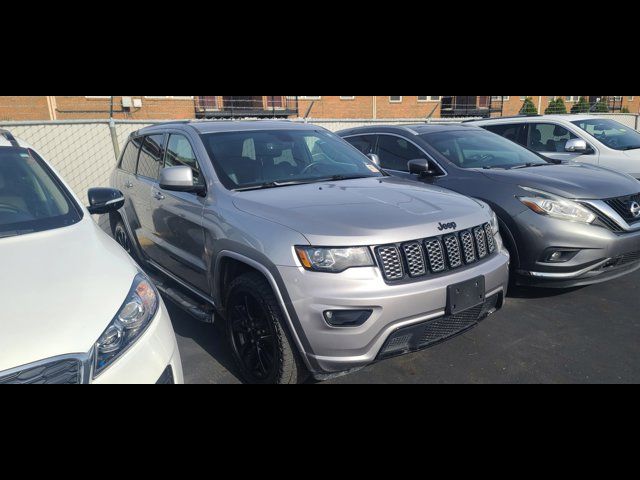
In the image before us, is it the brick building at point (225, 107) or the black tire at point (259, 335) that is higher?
the brick building at point (225, 107)

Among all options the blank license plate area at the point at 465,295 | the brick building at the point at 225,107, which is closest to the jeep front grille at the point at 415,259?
the blank license plate area at the point at 465,295

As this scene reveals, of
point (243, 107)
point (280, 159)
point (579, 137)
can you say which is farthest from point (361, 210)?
point (243, 107)

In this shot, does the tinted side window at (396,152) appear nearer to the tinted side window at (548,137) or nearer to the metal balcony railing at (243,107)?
the tinted side window at (548,137)

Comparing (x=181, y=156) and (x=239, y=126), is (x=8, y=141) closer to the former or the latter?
(x=181, y=156)

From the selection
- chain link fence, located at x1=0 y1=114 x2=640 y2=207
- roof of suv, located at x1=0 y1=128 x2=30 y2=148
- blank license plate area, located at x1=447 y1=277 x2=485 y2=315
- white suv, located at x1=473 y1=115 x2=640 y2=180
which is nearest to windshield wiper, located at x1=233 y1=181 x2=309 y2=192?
blank license plate area, located at x1=447 y1=277 x2=485 y2=315

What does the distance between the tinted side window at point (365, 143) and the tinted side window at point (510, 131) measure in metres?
2.52

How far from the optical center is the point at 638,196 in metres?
4.23

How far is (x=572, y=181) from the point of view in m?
4.21

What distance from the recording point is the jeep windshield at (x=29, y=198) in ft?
8.75

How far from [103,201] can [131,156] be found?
6.38 feet

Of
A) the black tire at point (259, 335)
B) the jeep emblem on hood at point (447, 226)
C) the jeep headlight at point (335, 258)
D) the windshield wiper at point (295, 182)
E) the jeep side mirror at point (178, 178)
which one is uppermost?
the jeep side mirror at point (178, 178)
